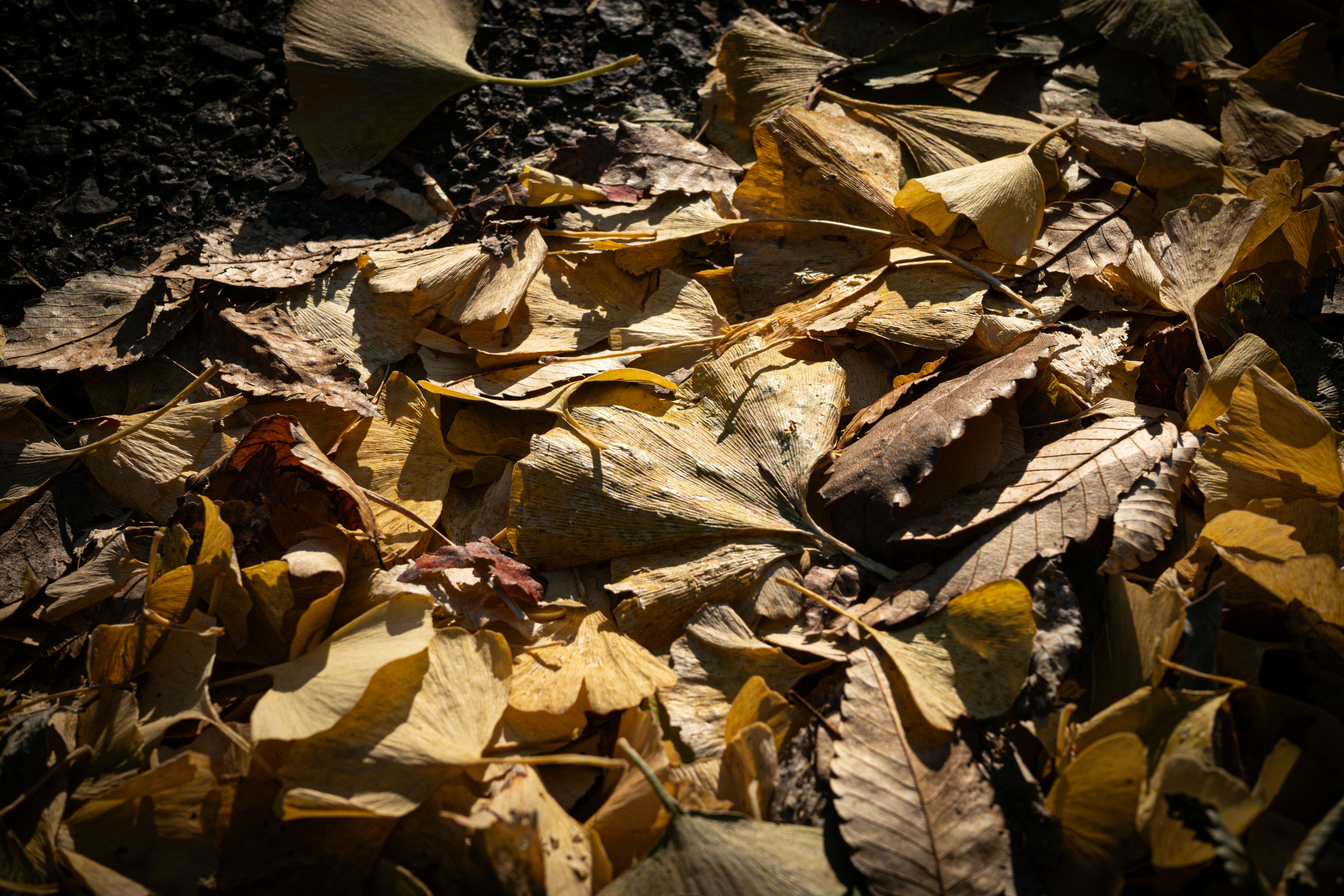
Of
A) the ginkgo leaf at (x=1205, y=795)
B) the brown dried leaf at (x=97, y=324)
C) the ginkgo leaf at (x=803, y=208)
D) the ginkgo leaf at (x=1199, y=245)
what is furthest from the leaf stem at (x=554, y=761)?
the ginkgo leaf at (x=1199, y=245)

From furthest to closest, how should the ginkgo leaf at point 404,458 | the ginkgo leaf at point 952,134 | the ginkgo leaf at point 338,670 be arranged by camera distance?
1. the ginkgo leaf at point 952,134
2. the ginkgo leaf at point 404,458
3. the ginkgo leaf at point 338,670

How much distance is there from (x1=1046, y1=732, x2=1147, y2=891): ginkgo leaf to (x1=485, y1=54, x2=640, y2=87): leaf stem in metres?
1.56

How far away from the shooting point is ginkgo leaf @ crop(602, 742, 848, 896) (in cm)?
87

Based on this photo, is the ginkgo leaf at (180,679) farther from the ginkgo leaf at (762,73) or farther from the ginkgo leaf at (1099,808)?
the ginkgo leaf at (762,73)

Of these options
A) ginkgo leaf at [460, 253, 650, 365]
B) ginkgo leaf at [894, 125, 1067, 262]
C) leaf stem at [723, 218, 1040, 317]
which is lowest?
ginkgo leaf at [460, 253, 650, 365]

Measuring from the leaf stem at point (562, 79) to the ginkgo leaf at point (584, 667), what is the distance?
117 centimetres

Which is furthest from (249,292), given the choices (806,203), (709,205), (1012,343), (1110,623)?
(1110,623)

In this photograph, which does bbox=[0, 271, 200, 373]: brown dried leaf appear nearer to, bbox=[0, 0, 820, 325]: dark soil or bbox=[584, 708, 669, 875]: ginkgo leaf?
bbox=[0, 0, 820, 325]: dark soil

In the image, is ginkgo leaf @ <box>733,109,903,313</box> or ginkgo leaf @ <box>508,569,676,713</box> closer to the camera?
ginkgo leaf @ <box>508,569,676,713</box>

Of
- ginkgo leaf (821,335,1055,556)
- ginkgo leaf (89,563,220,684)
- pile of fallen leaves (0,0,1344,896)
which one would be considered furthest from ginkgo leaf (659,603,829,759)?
ginkgo leaf (89,563,220,684)

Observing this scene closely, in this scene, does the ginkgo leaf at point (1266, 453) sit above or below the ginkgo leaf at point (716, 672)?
above

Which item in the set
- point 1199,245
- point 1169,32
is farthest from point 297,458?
point 1169,32

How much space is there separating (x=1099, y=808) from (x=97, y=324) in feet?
5.86

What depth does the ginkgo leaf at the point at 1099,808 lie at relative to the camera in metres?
0.88
